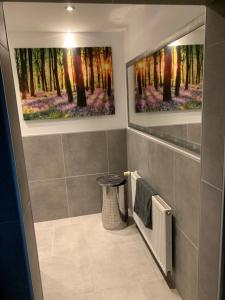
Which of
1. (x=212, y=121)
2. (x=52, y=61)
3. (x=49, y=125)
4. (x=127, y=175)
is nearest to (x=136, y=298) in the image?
(x=127, y=175)

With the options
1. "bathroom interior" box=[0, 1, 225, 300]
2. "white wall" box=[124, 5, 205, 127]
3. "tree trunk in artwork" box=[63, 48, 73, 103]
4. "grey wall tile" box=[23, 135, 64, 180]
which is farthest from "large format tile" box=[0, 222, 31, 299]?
"tree trunk in artwork" box=[63, 48, 73, 103]

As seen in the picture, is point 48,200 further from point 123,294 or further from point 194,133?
point 194,133

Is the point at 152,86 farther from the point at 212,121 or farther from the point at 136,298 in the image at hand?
the point at 136,298

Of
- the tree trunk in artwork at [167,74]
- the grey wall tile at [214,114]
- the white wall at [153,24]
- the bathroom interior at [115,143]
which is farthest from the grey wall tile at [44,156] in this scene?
the grey wall tile at [214,114]

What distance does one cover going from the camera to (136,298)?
184cm

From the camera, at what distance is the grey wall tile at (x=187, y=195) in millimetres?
1481

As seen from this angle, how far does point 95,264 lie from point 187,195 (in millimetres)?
1188

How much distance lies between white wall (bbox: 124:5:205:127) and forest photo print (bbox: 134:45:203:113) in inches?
2.6

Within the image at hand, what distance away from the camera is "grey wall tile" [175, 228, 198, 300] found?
1.58 metres

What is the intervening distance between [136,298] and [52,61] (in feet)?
7.97

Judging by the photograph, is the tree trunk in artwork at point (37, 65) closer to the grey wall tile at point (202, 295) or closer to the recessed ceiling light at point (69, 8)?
the recessed ceiling light at point (69, 8)

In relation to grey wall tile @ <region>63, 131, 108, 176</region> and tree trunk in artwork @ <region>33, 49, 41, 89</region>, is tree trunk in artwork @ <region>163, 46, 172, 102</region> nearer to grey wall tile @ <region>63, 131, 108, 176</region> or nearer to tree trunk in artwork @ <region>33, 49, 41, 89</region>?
grey wall tile @ <region>63, 131, 108, 176</region>

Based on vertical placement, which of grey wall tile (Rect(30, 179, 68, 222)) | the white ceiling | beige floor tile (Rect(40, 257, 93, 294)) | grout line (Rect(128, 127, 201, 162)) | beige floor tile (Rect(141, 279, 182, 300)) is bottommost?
beige floor tile (Rect(40, 257, 93, 294))

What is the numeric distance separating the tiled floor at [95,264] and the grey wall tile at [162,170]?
70 cm
